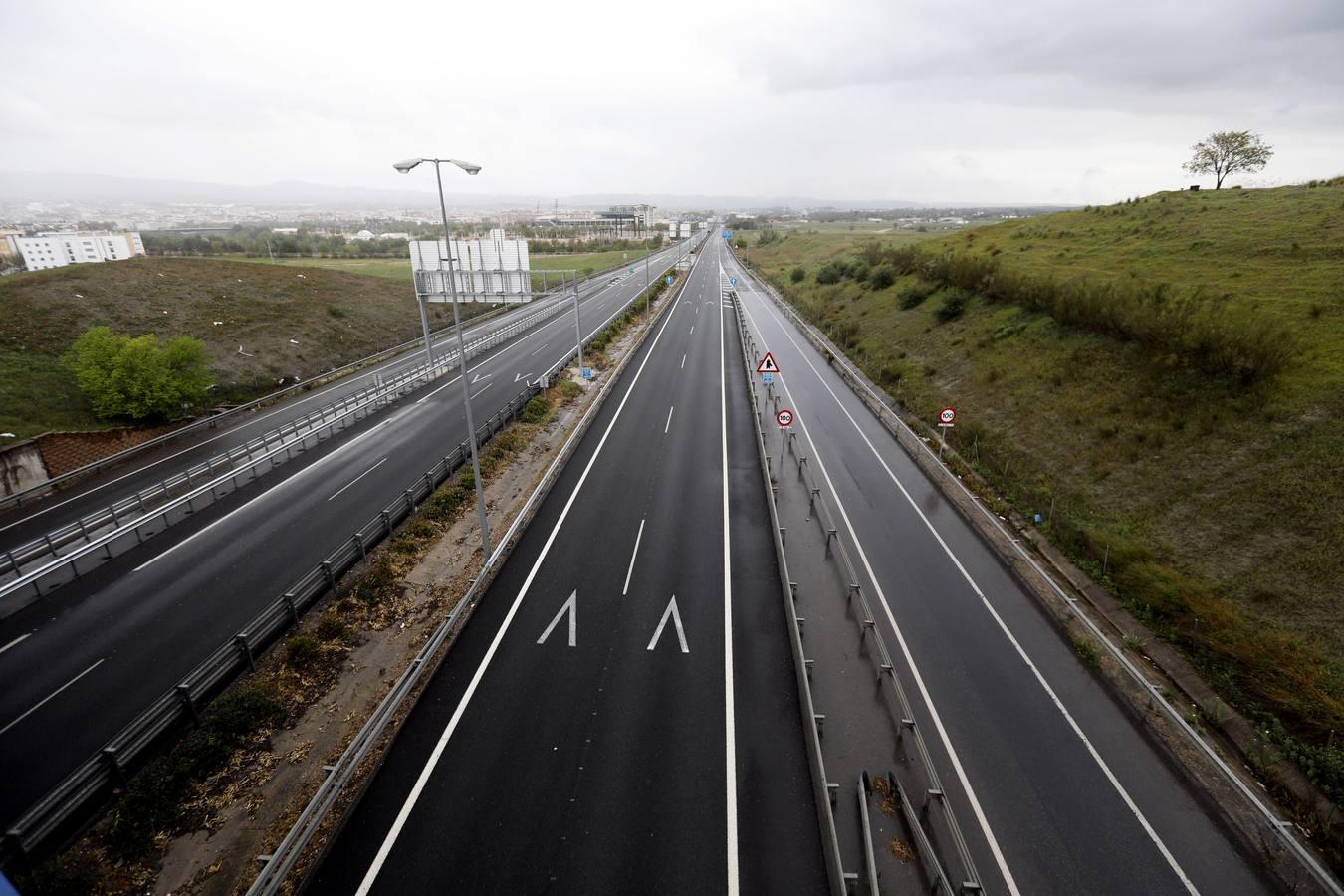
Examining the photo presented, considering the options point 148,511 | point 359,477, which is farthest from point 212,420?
point 359,477

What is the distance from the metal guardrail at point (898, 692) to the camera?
916 cm

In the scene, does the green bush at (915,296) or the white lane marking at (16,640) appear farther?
the green bush at (915,296)

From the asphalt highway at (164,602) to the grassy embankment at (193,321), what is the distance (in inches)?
654

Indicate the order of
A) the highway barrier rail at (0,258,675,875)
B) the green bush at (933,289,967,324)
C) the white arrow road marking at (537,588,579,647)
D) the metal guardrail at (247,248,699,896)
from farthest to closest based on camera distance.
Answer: the green bush at (933,289,967,324) < the white arrow road marking at (537,588,579,647) < the highway barrier rail at (0,258,675,875) < the metal guardrail at (247,248,699,896)

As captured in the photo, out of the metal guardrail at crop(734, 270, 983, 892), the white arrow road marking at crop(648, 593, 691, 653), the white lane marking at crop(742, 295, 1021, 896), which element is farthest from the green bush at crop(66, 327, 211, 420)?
the white lane marking at crop(742, 295, 1021, 896)

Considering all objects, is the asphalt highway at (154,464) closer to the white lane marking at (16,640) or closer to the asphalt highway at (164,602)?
the asphalt highway at (164,602)

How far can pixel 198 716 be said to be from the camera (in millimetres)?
12523

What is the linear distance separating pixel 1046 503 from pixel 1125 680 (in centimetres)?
896

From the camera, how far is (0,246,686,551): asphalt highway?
72.2ft

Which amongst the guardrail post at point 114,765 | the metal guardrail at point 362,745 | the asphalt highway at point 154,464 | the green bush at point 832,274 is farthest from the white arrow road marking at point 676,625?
the green bush at point 832,274

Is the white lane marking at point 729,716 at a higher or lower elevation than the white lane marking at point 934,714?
higher

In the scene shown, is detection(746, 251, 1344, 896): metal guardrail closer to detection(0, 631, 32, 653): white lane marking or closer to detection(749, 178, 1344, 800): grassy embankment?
detection(749, 178, 1344, 800): grassy embankment

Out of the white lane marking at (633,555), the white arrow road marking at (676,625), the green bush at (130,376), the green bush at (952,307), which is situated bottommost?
the white arrow road marking at (676,625)

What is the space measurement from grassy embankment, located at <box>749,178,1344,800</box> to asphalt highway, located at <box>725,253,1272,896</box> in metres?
2.89
